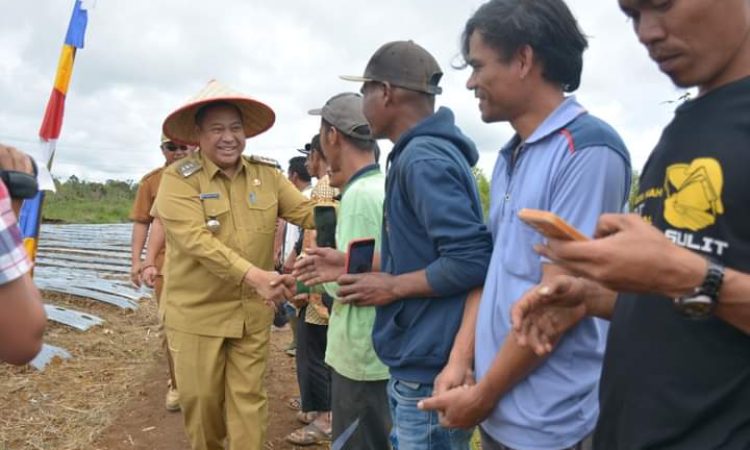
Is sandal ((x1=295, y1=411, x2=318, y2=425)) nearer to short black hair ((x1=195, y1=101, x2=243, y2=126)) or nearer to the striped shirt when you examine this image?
short black hair ((x1=195, y1=101, x2=243, y2=126))

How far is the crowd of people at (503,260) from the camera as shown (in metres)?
1.11

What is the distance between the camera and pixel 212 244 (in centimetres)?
316

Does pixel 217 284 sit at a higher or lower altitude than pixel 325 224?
lower

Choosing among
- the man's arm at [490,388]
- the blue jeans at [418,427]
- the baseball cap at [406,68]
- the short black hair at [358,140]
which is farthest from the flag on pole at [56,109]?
the man's arm at [490,388]

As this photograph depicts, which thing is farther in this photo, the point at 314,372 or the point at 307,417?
the point at 307,417

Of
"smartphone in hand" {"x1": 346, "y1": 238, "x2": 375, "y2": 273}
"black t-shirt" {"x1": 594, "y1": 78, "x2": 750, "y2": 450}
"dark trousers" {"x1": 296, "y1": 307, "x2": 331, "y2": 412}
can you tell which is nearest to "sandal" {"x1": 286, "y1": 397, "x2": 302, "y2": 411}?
"dark trousers" {"x1": 296, "y1": 307, "x2": 331, "y2": 412}

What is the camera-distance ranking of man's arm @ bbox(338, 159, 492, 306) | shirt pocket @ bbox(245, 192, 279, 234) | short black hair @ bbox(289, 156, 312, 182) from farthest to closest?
1. short black hair @ bbox(289, 156, 312, 182)
2. shirt pocket @ bbox(245, 192, 279, 234)
3. man's arm @ bbox(338, 159, 492, 306)

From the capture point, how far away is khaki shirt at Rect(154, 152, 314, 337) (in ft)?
10.6

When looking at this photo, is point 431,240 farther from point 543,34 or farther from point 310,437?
point 310,437

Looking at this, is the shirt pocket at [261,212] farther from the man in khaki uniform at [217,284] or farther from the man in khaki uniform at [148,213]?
the man in khaki uniform at [148,213]

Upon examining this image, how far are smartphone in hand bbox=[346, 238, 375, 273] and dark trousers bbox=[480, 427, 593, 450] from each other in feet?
2.70

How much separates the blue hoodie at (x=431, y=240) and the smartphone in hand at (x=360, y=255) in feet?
Result: 0.33

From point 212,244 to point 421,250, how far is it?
54.8 inches

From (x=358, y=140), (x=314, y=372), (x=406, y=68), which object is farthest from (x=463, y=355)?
(x=314, y=372)
